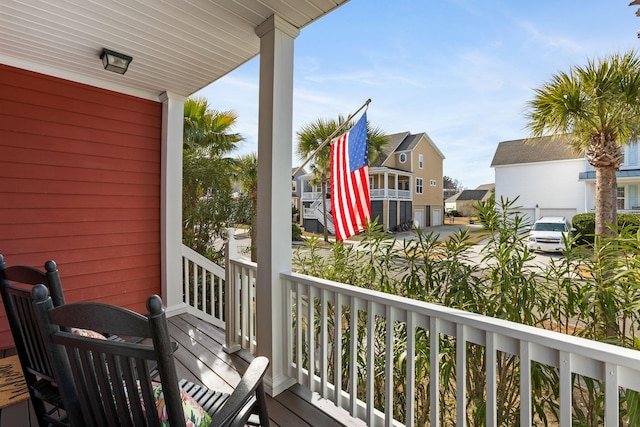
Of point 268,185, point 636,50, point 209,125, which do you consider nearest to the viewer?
point 268,185

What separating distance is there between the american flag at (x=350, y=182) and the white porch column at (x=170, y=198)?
1.85 m

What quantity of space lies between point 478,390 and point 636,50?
12.9 feet

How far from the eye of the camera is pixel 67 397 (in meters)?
1.02

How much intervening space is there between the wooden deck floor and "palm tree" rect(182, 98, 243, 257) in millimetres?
2369

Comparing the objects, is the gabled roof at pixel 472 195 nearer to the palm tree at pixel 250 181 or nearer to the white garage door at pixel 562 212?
the white garage door at pixel 562 212

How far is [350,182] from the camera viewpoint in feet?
10.0

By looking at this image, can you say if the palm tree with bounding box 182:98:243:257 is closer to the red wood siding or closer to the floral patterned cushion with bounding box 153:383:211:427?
the red wood siding

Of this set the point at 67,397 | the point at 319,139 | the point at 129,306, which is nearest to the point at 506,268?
the point at 67,397

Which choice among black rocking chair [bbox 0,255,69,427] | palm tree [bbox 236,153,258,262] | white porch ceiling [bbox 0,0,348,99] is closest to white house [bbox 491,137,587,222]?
white porch ceiling [bbox 0,0,348,99]

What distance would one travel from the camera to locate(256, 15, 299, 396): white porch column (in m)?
2.20

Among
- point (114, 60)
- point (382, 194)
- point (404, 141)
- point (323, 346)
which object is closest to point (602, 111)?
point (323, 346)

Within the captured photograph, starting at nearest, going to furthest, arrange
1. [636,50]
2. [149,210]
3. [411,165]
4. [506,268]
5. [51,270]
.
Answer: [51,270]
[506,268]
[636,50]
[149,210]
[411,165]

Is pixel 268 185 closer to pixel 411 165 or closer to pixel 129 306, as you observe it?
pixel 129 306

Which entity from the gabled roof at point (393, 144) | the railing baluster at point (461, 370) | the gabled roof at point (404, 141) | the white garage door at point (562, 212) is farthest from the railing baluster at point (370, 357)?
the gabled roof at point (404, 141)
